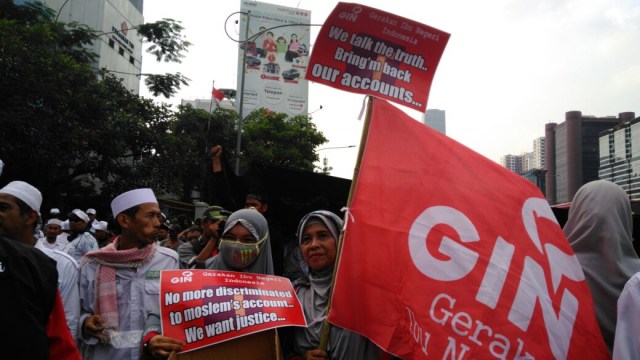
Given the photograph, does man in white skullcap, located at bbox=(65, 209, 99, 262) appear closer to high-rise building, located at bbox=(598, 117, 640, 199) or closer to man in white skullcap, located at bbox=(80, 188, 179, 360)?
man in white skullcap, located at bbox=(80, 188, 179, 360)

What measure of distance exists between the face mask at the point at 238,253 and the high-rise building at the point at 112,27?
22.1 metres

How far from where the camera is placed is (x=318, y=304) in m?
2.55

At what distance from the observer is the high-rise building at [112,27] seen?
25.6 m

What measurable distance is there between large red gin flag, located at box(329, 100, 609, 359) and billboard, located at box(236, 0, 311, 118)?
40649 millimetres

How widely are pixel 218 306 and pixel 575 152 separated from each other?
7722 centimetres

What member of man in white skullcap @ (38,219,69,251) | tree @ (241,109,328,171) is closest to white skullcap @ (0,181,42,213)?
man in white skullcap @ (38,219,69,251)

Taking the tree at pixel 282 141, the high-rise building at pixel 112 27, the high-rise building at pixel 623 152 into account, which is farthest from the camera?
the high-rise building at pixel 623 152

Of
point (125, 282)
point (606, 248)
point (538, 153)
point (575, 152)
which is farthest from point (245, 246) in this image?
point (538, 153)

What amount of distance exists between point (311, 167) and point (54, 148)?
18611mm

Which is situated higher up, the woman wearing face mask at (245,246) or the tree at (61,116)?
the tree at (61,116)

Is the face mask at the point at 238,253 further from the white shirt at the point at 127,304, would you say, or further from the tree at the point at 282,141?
the tree at the point at 282,141

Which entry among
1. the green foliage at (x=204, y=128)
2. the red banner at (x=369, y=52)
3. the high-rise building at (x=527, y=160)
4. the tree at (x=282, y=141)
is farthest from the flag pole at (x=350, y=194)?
the high-rise building at (x=527, y=160)

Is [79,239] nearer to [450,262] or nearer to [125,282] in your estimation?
[125,282]

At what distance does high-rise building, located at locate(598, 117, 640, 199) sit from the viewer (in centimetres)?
5369
